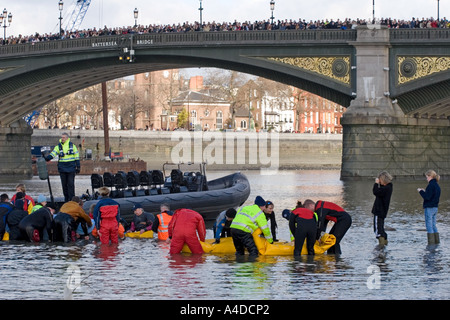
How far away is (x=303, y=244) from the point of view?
20.7 m

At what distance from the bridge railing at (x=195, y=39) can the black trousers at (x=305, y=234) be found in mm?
36099

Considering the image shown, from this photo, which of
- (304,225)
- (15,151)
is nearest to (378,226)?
(304,225)

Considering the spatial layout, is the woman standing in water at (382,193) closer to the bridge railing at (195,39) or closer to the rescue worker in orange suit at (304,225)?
the rescue worker in orange suit at (304,225)

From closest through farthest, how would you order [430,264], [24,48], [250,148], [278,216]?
[430,264], [278,216], [24,48], [250,148]

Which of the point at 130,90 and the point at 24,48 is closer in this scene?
the point at 24,48

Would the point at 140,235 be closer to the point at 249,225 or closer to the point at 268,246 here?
the point at 268,246

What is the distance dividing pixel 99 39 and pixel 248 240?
43.1 metres

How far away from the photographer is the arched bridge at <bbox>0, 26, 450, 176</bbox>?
54.6 metres

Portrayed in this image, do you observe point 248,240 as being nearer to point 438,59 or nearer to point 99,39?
point 438,59

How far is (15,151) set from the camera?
7631 cm

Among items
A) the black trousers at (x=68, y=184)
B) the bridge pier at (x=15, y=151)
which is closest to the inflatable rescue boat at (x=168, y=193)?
the black trousers at (x=68, y=184)

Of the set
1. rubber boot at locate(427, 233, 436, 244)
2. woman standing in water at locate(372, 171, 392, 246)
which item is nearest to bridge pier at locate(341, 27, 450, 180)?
rubber boot at locate(427, 233, 436, 244)
